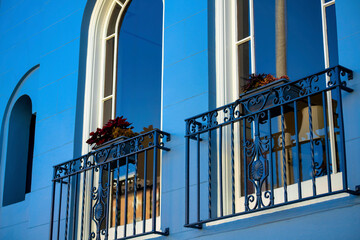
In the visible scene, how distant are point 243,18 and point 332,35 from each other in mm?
1244

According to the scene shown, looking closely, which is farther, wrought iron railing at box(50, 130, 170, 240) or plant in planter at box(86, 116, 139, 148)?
plant in planter at box(86, 116, 139, 148)

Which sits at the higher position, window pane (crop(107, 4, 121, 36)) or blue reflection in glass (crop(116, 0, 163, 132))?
window pane (crop(107, 4, 121, 36))

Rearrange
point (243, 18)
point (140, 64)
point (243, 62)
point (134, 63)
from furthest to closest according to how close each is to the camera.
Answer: point (134, 63) < point (140, 64) < point (243, 18) < point (243, 62)

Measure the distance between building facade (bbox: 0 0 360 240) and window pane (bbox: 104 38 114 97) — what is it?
2 centimetres

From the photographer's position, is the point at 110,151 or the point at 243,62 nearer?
the point at 243,62

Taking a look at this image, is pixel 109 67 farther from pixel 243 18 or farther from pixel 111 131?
pixel 243 18

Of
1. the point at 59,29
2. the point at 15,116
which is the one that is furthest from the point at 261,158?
the point at 15,116

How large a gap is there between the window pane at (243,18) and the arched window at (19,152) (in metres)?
4.14

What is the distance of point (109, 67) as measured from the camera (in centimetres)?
838

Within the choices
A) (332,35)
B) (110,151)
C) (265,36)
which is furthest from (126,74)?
(332,35)

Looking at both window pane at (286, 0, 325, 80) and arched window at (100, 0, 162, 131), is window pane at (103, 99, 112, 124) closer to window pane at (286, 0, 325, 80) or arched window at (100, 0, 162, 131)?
arched window at (100, 0, 162, 131)

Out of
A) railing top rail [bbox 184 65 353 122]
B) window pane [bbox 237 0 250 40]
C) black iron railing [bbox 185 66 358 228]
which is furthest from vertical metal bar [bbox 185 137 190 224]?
window pane [bbox 237 0 250 40]

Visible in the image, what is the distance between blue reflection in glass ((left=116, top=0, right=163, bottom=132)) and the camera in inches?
300

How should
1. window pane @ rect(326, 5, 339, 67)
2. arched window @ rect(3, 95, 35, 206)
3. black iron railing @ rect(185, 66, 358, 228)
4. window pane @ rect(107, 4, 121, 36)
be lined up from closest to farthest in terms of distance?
black iron railing @ rect(185, 66, 358, 228) → window pane @ rect(326, 5, 339, 67) → window pane @ rect(107, 4, 121, 36) → arched window @ rect(3, 95, 35, 206)
